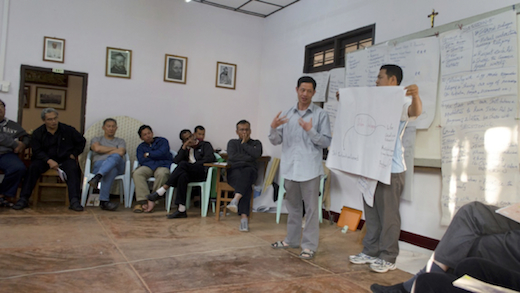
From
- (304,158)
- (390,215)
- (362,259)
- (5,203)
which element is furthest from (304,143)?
(5,203)

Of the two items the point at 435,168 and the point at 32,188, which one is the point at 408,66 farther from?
the point at 32,188

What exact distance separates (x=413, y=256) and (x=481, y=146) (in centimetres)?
104

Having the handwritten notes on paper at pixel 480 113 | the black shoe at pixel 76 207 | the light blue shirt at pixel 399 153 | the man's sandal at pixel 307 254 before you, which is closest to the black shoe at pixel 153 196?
the black shoe at pixel 76 207

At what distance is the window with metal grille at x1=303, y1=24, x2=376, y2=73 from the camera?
4.44 m

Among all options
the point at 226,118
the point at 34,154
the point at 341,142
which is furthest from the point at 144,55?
→ the point at 341,142

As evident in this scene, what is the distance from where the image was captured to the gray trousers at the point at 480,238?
178 centimetres

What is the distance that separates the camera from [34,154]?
175 inches

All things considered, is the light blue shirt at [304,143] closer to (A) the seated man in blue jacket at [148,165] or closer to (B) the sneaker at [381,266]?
(B) the sneaker at [381,266]

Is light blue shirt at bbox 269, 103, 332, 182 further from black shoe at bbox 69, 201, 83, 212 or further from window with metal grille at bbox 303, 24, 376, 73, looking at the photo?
black shoe at bbox 69, 201, 83, 212

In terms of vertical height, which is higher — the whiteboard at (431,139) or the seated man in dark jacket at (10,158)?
the whiteboard at (431,139)

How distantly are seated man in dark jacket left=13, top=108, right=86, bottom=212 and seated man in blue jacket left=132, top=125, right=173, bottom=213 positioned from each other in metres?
0.64

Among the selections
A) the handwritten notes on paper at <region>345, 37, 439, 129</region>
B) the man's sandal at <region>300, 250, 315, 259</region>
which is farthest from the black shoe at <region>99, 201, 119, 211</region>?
the handwritten notes on paper at <region>345, 37, 439, 129</region>

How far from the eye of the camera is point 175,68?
19.1ft

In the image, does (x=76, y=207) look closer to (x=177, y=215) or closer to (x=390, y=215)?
(x=177, y=215)
